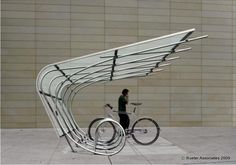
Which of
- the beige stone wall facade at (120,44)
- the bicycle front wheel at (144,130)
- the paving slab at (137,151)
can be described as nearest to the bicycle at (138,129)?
the bicycle front wheel at (144,130)

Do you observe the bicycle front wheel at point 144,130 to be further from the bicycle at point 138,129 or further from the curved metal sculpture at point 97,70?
the curved metal sculpture at point 97,70

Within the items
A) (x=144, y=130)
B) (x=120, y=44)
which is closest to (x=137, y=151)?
(x=144, y=130)

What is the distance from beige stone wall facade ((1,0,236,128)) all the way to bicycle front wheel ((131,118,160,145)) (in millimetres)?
4557

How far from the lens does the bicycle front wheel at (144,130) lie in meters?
10.9

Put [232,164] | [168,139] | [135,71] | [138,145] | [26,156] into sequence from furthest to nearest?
[168,139], [138,145], [135,71], [26,156], [232,164]

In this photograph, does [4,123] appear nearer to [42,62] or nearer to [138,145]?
[42,62]

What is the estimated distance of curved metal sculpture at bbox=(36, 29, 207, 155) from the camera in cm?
784

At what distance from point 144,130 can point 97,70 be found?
2656 mm

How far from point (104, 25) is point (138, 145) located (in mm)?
6636

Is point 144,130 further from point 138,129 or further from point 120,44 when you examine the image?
point 120,44

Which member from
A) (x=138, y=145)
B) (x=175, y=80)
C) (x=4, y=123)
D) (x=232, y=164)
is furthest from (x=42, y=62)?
(x=232, y=164)

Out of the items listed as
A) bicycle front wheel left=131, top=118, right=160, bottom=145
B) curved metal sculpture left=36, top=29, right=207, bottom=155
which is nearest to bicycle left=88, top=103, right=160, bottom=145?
bicycle front wheel left=131, top=118, right=160, bottom=145

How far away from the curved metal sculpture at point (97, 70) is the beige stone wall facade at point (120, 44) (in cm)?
545

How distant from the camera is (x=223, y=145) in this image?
1109 cm
